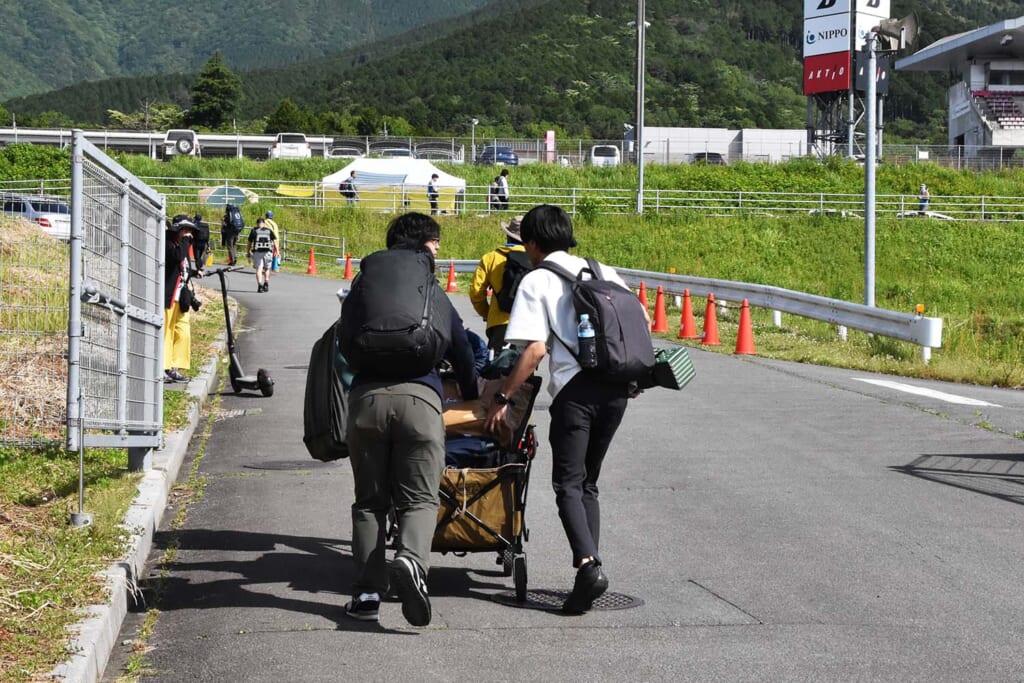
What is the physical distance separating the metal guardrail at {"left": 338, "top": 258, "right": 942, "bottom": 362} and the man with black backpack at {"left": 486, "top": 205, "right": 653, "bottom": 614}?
12991mm

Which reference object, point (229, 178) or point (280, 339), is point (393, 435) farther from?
point (229, 178)

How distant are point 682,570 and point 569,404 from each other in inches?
57.1

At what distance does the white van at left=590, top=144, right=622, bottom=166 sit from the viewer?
66088mm

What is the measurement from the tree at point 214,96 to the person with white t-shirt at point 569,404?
108661 mm

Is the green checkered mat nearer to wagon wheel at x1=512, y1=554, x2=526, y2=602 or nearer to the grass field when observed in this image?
wagon wheel at x1=512, y1=554, x2=526, y2=602

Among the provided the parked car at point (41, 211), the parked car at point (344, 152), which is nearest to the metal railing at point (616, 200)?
the parked car at point (344, 152)

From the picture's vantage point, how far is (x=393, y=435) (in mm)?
6078

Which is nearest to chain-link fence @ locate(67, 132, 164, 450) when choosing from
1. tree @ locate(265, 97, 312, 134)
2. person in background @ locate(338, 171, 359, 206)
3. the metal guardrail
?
the metal guardrail

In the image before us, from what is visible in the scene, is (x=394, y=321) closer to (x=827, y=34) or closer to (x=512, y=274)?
(x=512, y=274)

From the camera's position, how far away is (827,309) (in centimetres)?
2206

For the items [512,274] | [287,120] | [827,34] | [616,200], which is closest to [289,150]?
[616,200]

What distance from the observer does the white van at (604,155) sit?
217 ft

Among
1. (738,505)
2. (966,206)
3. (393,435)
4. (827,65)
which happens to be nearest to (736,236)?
(966,206)

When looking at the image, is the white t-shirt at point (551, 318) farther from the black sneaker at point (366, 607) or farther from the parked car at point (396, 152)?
the parked car at point (396, 152)
